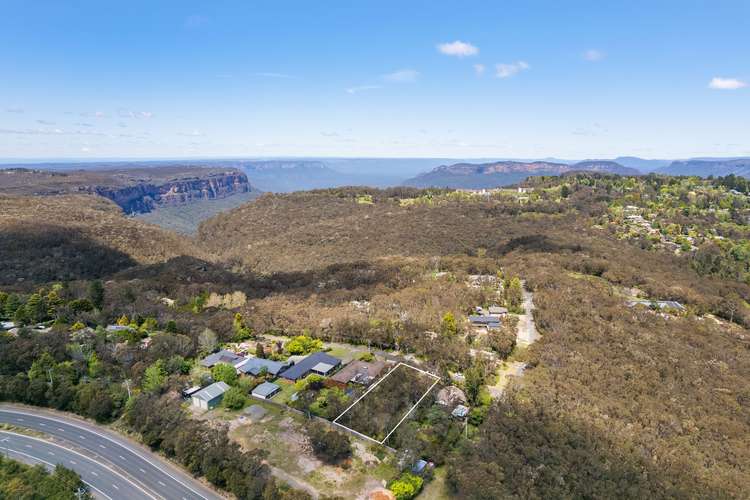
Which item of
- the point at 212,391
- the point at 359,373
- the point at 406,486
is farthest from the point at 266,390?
the point at 406,486

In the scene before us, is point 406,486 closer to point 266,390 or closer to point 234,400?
point 266,390

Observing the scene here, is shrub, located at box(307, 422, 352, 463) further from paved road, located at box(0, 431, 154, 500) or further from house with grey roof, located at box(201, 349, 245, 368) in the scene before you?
house with grey roof, located at box(201, 349, 245, 368)

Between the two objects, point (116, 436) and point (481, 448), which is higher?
point (481, 448)

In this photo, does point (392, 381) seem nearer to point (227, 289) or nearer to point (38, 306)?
point (227, 289)

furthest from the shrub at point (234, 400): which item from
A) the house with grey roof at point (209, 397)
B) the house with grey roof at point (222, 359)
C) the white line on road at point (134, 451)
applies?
the house with grey roof at point (222, 359)

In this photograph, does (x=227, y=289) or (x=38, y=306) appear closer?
(x=38, y=306)

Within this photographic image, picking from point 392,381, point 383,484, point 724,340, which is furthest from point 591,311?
point 383,484
